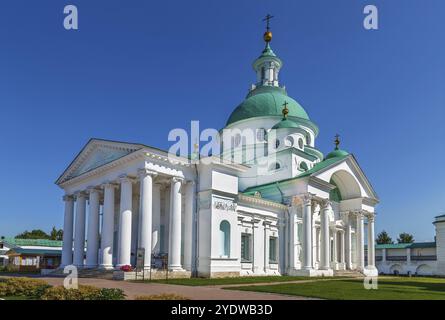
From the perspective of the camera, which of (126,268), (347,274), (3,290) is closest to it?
(3,290)

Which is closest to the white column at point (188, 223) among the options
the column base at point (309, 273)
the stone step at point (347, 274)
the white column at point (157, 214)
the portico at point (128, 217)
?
the portico at point (128, 217)

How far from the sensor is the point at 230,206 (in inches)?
1187

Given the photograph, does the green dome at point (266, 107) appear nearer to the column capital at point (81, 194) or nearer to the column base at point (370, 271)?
the column base at point (370, 271)

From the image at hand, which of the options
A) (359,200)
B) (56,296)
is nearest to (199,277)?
(56,296)

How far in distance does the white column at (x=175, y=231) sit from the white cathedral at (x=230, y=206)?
0.20ft

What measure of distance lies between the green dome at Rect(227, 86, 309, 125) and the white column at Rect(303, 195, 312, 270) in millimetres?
11698

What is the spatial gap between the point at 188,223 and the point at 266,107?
19.0 metres

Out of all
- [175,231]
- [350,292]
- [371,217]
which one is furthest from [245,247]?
[371,217]

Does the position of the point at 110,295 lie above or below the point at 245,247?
below

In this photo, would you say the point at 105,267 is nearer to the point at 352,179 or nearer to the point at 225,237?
the point at 225,237

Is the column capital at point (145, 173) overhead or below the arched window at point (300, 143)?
below

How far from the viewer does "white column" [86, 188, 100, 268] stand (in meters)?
32.1

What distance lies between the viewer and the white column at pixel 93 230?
3212 centimetres

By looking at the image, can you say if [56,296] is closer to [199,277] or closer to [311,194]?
[199,277]
